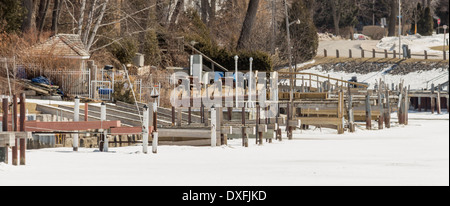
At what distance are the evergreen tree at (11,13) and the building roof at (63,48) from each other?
3092 millimetres

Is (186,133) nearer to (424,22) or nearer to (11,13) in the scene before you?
(11,13)

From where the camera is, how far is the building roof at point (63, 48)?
3994 centimetres

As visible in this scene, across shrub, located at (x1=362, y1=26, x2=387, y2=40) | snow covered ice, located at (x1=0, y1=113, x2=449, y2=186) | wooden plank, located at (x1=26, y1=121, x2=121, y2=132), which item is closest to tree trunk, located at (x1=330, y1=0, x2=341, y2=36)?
shrub, located at (x1=362, y1=26, x2=387, y2=40)

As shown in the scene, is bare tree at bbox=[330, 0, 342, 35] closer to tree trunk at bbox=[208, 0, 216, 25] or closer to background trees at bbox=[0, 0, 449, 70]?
background trees at bbox=[0, 0, 449, 70]

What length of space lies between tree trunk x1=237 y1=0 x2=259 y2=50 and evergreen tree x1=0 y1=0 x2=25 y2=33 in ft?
79.7

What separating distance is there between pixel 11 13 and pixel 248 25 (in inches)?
995

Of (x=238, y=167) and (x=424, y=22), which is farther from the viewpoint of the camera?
(x=424, y=22)

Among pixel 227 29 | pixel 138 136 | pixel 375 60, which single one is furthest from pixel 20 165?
pixel 375 60

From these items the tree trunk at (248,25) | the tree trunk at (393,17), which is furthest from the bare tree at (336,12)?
the tree trunk at (248,25)

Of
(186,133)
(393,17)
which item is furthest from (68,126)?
(393,17)

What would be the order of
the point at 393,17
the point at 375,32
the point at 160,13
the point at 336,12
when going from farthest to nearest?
the point at 375,32 → the point at 393,17 → the point at 336,12 → the point at 160,13

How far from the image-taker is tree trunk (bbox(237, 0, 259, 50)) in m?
66.3

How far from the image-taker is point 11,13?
144 ft
